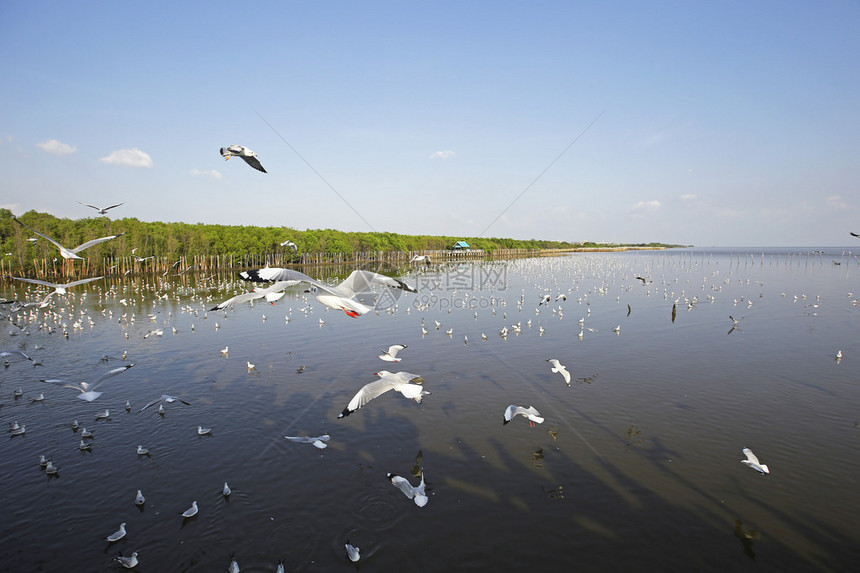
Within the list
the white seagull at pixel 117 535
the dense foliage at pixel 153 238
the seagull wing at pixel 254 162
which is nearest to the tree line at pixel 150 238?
the dense foliage at pixel 153 238

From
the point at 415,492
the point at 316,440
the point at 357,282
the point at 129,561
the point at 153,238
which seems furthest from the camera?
the point at 153,238

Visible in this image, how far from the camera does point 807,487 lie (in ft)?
34.0

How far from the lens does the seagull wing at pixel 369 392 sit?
31.8 ft

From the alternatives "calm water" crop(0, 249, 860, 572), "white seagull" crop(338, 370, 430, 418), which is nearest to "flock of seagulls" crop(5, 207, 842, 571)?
"white seagull" crop(338, 370, 430, 418)

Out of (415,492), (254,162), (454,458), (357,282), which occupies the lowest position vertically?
(454,458)

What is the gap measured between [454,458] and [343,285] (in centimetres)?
581

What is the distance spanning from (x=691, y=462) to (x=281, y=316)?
29.3 m

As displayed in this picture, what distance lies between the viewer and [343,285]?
1273cm

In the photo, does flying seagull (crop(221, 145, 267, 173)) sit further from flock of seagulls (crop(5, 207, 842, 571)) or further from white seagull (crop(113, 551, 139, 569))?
white seagull (crop(113, 551, 139, 569))

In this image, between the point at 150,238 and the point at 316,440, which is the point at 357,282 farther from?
the point at 150,238

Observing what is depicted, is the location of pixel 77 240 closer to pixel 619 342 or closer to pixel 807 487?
pixel 619 342

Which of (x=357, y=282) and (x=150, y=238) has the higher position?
(x=150, y=238)

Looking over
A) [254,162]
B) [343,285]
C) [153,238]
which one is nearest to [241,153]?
[254,162]

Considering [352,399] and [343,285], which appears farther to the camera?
[343,285]
